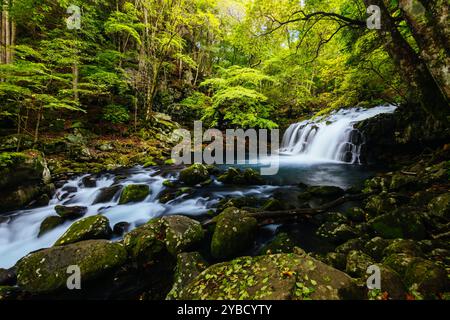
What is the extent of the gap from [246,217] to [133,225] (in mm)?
2914

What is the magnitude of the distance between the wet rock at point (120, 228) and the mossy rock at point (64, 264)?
120cm

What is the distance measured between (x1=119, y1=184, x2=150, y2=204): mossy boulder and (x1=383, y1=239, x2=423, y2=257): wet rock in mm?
6150

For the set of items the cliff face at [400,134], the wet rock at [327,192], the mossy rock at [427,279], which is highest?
the cliff face at [400,134]

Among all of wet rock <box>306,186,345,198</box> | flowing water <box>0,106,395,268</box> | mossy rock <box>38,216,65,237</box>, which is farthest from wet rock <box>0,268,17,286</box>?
wet rock <box>306,186,345,198</box>

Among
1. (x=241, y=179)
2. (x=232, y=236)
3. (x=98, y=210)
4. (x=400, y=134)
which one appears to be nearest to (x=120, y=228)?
(x=98, y=210)

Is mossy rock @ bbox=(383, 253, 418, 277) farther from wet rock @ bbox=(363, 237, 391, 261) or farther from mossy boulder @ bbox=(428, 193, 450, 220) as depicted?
mossy boulder @ bbox=(428, 193, 450, 220)

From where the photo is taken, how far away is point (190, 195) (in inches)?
275

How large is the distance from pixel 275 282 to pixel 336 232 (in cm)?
235

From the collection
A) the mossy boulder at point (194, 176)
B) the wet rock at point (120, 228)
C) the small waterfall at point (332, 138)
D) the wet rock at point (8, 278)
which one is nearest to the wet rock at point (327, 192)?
the mossy boulder at point (194, 176)

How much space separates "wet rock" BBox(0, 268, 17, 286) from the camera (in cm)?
338

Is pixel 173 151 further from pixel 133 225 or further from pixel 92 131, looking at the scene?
pixel 133 225

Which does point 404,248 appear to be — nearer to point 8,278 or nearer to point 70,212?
point 8,278

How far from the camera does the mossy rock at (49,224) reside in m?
5.09

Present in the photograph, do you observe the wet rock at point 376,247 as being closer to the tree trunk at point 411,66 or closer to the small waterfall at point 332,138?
the tree trunk at point 411,66
